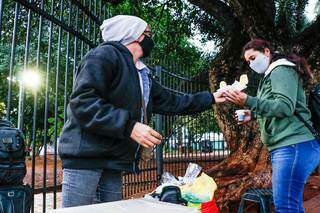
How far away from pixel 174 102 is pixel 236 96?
60 centimetres

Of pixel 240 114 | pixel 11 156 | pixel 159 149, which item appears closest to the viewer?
pixel 11 156

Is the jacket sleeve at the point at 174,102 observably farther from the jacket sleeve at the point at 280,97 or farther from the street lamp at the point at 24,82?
the street lamp at the point at 24,82

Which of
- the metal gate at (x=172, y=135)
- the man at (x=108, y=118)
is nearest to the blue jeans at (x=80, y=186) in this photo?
the man at (x=108, y=118)

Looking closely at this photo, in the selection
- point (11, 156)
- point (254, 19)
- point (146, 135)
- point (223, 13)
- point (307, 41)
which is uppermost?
point (223, 13)

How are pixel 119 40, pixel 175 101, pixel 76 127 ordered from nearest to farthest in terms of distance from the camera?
pixel 76 127 < pixel 119 40 < pixel 175 101

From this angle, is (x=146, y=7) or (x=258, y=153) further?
(x=146, y=7)

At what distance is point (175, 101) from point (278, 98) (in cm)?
80

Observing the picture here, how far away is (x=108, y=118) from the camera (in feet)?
7.14

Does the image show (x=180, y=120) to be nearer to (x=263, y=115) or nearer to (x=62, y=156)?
(x=263, y=115)

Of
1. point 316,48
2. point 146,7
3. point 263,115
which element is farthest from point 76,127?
point 146,7

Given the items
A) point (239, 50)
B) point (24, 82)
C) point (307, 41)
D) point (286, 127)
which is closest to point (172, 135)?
point (239, 50)

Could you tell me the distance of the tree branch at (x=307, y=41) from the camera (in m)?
8.31

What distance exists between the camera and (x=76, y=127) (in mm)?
2387

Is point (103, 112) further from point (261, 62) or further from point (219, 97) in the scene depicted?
point (261, 62)
